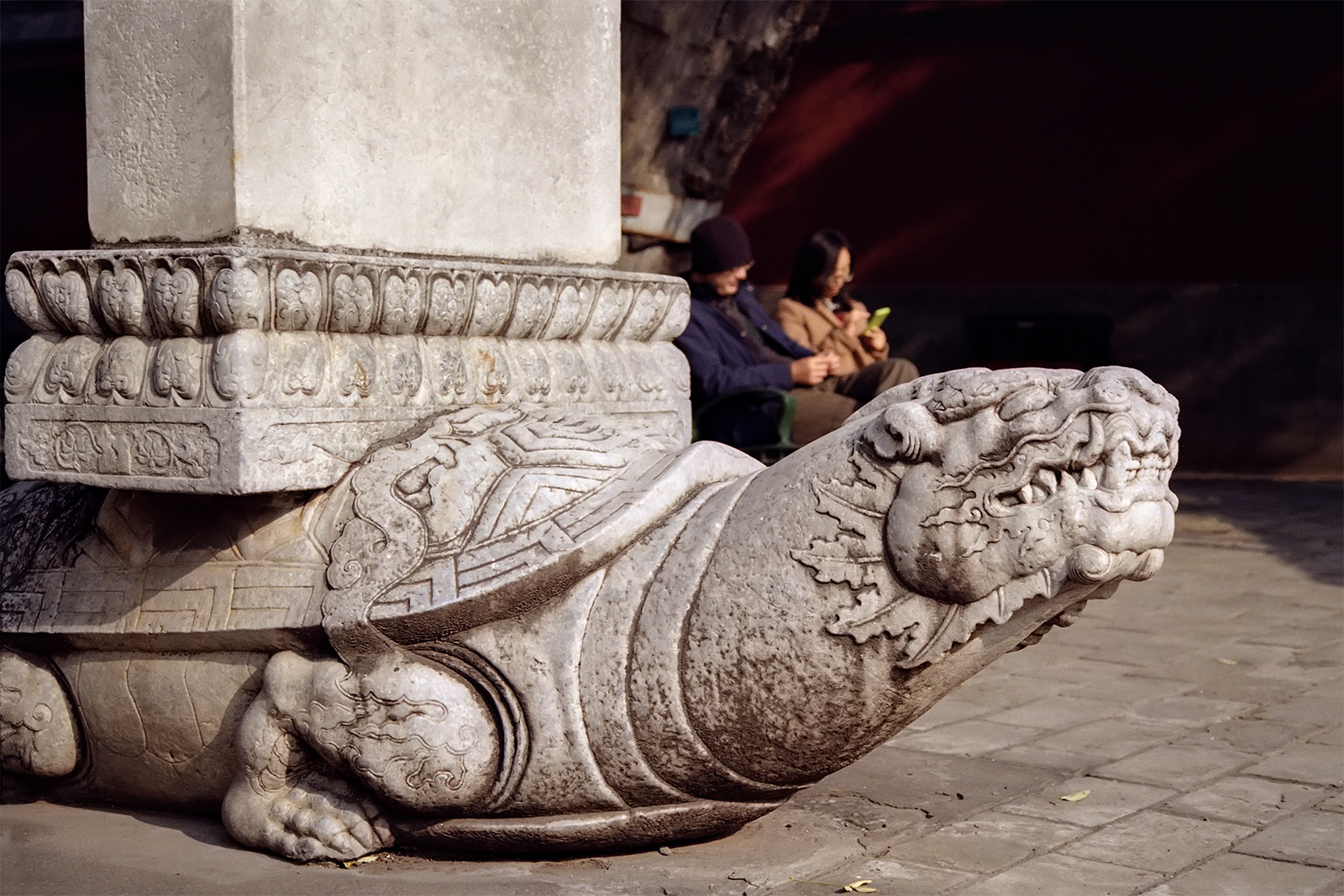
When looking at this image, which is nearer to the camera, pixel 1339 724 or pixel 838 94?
pixel 1339 724

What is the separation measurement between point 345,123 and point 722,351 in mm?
2724

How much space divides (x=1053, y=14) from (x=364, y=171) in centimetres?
811

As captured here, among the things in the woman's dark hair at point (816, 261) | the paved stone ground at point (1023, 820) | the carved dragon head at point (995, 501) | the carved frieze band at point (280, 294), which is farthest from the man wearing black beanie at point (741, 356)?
the carved dragon head at point (995, 501)

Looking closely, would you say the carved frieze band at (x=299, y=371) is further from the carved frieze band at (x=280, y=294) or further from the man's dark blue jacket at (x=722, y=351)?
the man's dark blue jacket at (x=722, y=351)

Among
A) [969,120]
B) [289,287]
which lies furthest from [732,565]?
[969,120]

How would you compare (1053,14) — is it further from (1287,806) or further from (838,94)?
(1287,806)

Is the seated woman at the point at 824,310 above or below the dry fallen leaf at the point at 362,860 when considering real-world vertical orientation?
above

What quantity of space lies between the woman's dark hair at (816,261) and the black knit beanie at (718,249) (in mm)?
566

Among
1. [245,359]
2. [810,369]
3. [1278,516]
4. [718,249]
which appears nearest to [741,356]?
[810,369]

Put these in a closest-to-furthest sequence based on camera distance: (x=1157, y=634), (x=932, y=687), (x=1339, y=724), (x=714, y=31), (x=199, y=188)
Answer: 1. (x=932, y=687)
2. (x=199, y=188)
3. (x=1339, y=724)
4. (x=1157, y=634)
5. (x=714, y=31)

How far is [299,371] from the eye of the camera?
306 centimetres

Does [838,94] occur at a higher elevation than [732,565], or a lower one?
higher

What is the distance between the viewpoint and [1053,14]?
10.5 meters

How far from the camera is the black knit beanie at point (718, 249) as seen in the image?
601 cm
